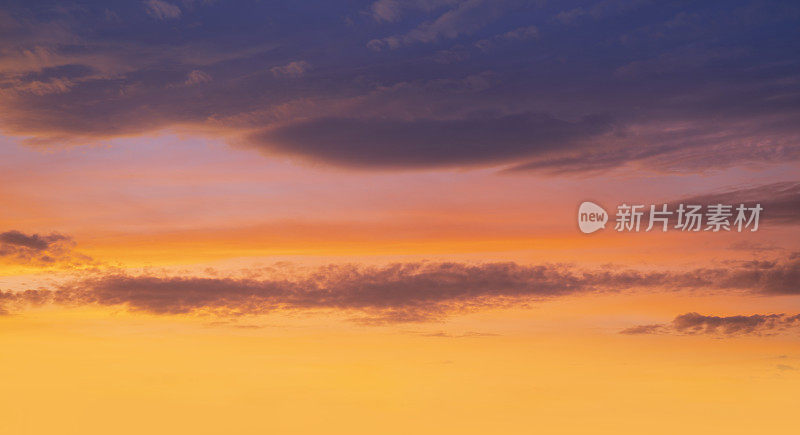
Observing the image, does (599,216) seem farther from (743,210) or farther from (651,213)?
(743,210)

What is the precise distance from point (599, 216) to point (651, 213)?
3.87m

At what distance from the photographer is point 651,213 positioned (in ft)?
105

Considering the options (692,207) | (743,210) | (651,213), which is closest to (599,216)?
(651,213)

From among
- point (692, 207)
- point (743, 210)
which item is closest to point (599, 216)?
point (692, 207)

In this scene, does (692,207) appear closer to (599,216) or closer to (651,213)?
(651,213)

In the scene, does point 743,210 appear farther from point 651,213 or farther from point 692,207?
point 651,213

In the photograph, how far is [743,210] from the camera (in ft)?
103

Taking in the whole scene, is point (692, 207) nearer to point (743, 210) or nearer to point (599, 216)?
point (743, 210)

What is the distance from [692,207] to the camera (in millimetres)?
31812

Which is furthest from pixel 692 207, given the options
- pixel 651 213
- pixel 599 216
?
pixel 599 216

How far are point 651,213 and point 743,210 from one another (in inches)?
241

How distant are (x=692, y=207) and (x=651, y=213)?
2.85 meters

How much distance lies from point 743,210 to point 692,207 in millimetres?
3319
